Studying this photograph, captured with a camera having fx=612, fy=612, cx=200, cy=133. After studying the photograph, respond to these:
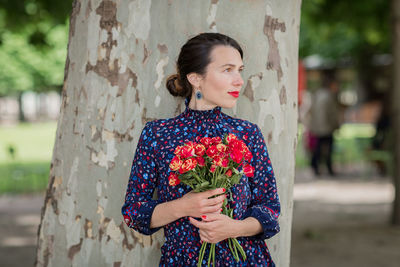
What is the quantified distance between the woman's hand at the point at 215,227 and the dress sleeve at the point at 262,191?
16 centimetres

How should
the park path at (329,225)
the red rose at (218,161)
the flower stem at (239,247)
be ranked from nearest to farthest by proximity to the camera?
the red rose at (218,161), the flower stem at (239,247), the park path at (329,225)

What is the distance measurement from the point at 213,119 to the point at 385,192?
33.0 feet

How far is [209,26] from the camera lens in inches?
119

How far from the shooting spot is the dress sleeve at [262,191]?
8.16 ft

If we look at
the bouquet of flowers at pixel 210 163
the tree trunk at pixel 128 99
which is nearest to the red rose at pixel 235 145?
the bouquet of flowers at pixel 210 163

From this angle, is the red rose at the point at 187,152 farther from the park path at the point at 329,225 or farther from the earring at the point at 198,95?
the park path at the point at 329,225

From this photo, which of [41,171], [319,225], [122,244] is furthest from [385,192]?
[122,244]

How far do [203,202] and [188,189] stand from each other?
0.22m

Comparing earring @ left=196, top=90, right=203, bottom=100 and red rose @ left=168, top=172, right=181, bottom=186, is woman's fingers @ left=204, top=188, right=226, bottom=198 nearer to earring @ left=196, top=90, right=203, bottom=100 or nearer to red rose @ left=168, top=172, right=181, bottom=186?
red rose @ left=168, top=172, right=181, bottom=186

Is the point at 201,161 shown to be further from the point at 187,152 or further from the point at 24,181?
the point at 24,181

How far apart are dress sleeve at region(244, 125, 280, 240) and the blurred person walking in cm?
1110

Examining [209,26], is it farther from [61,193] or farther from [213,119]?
[61,193]

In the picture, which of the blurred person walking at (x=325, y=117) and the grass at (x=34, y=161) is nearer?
the grass at (x=34, y=161)

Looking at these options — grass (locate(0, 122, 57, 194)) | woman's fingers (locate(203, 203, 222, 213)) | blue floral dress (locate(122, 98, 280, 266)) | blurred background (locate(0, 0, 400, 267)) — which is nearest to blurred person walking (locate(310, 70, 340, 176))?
blurred background (locate(0, 0, 400, 267))
